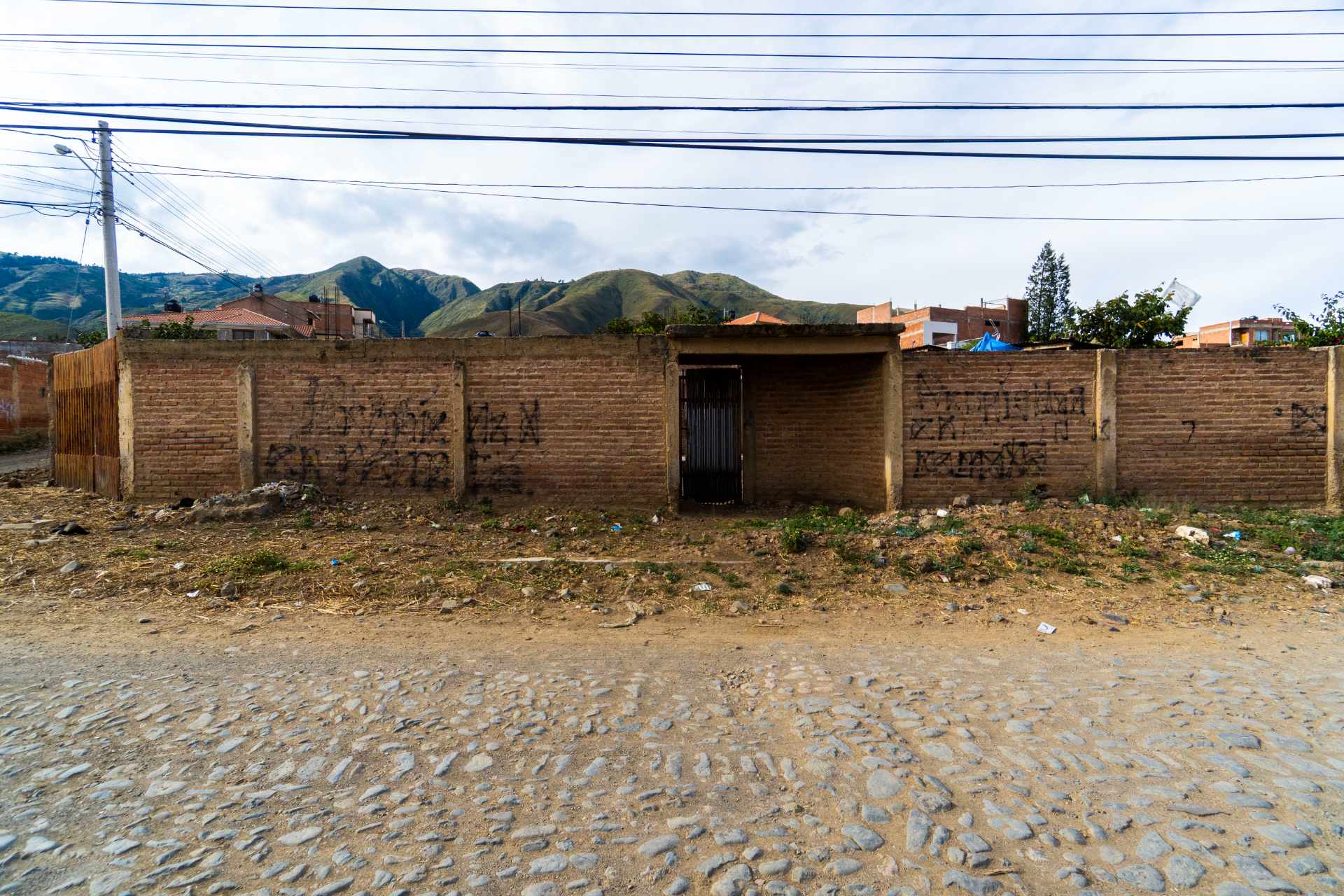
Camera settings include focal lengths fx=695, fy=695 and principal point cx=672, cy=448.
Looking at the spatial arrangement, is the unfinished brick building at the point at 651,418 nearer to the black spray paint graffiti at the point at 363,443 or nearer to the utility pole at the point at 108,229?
the black spray paint graffiti at the point at 363,443

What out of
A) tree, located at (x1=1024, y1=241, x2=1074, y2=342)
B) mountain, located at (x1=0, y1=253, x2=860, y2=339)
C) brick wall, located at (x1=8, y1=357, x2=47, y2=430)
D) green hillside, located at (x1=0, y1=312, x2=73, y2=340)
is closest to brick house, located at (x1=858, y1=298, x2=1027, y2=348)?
tree, located at (x1=1024, y1=241, x2=1074, y2=342)

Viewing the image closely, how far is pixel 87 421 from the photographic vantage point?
11.3 metres

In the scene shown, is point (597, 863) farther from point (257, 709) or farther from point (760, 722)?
point (257, 709)

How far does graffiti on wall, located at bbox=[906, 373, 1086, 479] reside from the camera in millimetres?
9469

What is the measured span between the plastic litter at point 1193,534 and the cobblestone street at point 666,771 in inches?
115

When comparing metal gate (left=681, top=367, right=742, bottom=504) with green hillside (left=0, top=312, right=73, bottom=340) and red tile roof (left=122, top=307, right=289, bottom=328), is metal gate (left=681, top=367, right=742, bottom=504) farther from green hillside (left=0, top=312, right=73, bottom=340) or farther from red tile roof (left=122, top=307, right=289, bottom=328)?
green hillside (left=0, top=312, right=73, bottom=340)

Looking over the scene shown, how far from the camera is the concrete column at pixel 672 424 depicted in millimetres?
9594

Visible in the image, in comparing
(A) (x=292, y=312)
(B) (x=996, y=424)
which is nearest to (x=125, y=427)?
(B) (x=996, y=424)

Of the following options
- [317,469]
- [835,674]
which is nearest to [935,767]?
[835,674]

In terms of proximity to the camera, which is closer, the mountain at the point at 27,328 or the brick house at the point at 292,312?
the brick house at the point at 292,312

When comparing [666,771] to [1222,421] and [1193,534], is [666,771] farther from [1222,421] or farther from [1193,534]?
[1222,421]

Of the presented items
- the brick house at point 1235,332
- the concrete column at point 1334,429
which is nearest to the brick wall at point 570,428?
the concrete column at point 1334,429

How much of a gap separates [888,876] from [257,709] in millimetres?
3374

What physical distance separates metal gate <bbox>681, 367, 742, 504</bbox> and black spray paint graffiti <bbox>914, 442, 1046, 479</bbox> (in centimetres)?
Result: 286
